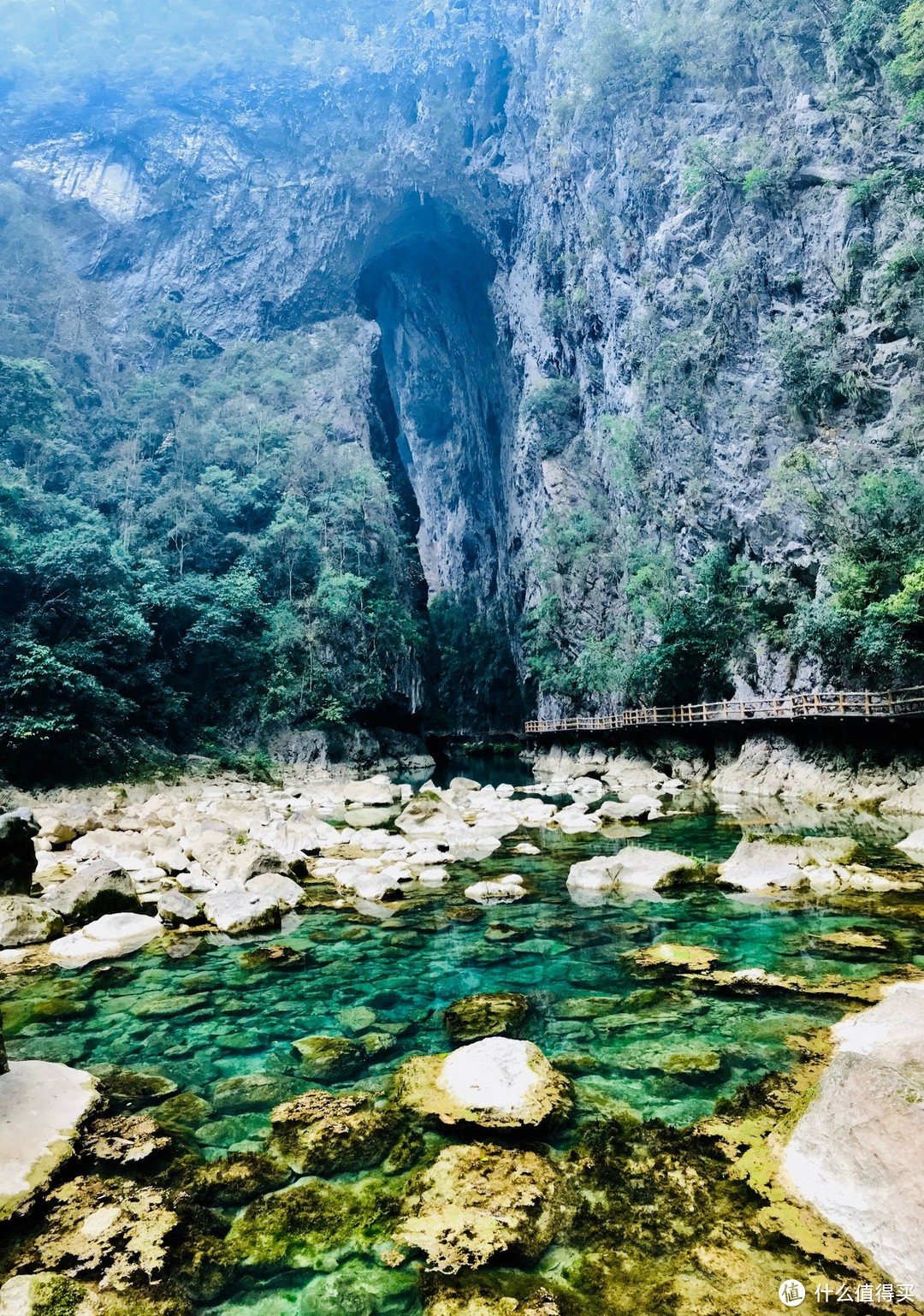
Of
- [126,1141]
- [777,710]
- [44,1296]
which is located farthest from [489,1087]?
[777,710]

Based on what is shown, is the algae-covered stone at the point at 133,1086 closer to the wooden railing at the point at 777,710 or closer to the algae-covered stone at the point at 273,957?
the algae-covered stone at the point at 273,957

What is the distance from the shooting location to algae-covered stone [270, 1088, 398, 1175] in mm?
3055

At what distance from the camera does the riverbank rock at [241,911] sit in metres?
6.98

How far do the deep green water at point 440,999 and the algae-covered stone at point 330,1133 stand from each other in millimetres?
152

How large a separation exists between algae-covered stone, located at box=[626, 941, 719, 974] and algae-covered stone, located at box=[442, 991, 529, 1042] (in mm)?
1189

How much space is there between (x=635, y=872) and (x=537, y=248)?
134 ft

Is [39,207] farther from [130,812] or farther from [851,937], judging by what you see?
[851,937]

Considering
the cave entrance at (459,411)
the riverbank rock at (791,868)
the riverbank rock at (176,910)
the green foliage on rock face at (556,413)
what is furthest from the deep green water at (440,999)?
the cave entrance at (459,411)

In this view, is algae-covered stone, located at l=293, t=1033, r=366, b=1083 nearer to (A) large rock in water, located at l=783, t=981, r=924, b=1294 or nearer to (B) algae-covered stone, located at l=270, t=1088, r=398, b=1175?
(B) algae-covered stone, located at l=270, t=1088, r=398, b=1175

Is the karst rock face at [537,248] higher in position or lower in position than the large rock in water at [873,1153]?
higher

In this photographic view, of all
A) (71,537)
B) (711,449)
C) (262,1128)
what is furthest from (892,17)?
(262,1128)

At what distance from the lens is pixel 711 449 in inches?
941

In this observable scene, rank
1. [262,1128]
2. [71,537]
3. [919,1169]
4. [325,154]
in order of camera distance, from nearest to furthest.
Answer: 1. [919,1169]
2. [262,1128]
3. [71,537]
4. [325,154]

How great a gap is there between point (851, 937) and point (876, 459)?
15942mm
